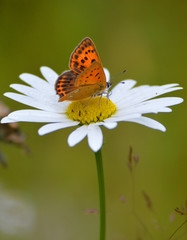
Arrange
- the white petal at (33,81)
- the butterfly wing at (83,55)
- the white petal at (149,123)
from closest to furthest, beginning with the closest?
the white petal at (149,123) → the butterfly wing at (83,55) → the white petal at (33,81)

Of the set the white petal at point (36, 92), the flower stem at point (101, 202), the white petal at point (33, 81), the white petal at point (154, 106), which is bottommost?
the flower stem at point (101, 202)

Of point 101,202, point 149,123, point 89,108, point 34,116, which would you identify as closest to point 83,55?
point 89,108

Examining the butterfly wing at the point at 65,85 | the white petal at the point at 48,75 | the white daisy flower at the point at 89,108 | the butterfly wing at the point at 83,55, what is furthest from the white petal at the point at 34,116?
the white petal at the point at 48,75

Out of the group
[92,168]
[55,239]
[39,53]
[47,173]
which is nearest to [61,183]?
[47,173]

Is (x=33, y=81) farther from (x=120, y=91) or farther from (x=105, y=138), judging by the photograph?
(x=105, y=138)

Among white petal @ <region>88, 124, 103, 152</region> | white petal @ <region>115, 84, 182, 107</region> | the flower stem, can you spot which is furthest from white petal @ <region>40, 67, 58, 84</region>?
the flower stem

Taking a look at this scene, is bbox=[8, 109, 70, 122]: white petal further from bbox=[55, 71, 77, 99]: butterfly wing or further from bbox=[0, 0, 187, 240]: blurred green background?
bbox=[0, 0, 187, 240]: blurred green background

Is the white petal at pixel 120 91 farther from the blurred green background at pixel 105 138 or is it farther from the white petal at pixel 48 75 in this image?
→ the blurred green background at pixel 105 138

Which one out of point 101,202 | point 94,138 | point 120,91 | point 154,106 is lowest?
point 101,202
